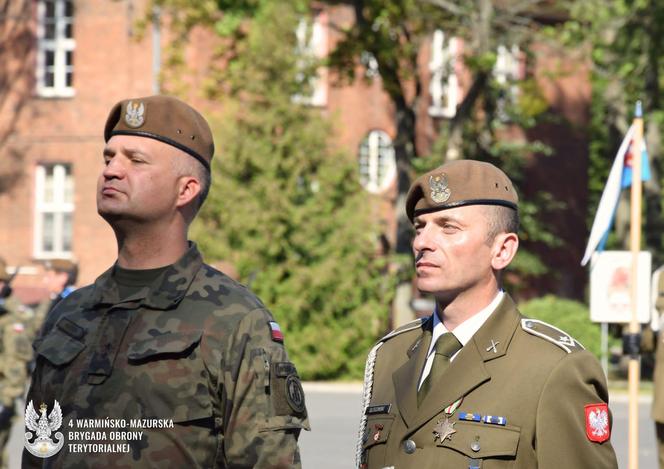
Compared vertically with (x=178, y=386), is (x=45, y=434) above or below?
below

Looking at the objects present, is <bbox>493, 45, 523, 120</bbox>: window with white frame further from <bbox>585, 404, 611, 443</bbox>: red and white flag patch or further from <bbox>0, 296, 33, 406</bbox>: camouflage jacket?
<bbox>585, 404, 611, 443</bbox>: red and white flag patch

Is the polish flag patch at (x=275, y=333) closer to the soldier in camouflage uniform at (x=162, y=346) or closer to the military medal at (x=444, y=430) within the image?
the soldier in camouflage uniform at (x=162, y=346)

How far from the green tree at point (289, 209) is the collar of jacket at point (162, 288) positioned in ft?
71.9

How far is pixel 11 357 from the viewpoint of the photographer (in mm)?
9422

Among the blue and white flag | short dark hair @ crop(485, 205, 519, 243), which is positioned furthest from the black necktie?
the blue and white flag

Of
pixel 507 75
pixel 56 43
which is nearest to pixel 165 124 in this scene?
pixel 507 75

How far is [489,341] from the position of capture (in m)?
4.31

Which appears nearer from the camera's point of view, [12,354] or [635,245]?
[12,354]

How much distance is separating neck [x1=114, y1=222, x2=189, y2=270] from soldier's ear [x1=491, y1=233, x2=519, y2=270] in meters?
0.93

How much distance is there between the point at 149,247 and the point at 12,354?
5.68 meters

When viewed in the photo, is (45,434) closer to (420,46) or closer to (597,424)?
(597,424)

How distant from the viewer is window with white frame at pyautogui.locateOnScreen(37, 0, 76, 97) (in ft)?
116

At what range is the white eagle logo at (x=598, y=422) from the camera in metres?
4.08

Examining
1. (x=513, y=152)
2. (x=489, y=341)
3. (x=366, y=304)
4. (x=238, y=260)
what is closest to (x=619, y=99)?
(x=513, y=152)
